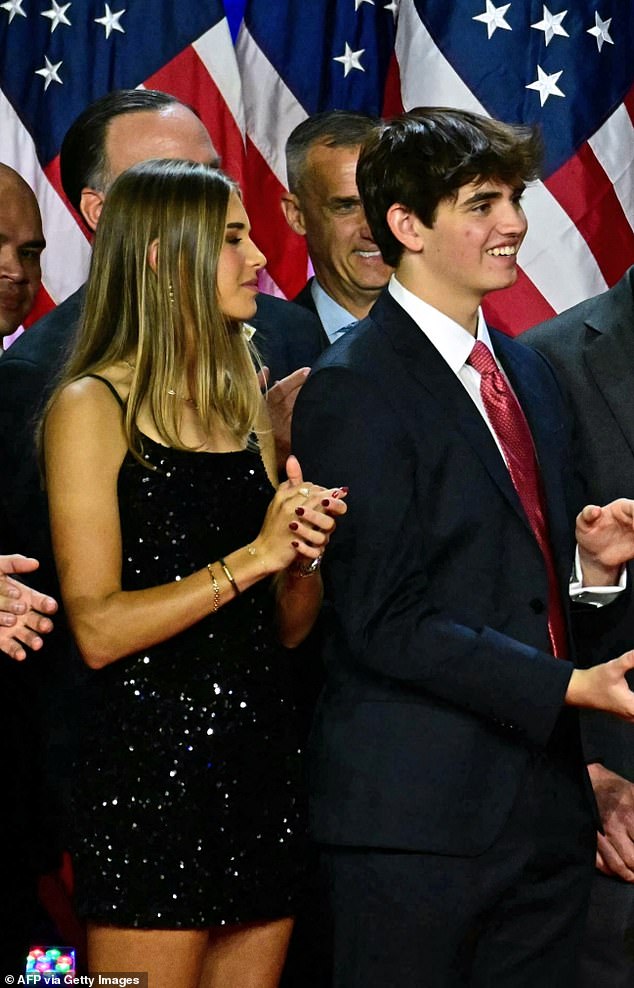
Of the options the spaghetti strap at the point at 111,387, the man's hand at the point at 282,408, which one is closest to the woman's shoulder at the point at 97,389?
the spaghetti strap at the point at 111,387

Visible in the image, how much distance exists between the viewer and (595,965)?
2.57 meters

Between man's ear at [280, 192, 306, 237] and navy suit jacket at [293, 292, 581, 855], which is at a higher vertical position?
man's ear at [280, 192, 306, 237]

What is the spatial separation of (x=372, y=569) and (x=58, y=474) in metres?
0.49

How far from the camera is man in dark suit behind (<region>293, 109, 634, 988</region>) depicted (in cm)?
196

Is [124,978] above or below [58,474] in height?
below

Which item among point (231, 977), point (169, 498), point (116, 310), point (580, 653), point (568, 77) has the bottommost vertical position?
point (231, 977)

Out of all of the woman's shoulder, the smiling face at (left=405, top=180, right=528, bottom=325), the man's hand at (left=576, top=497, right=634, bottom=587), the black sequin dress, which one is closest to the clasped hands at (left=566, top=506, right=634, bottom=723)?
the man's hand at (left=576, top=497, right=634, bottom=587)

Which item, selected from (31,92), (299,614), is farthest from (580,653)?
(31,92)

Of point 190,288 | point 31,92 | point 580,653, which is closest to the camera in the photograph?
point 190,288

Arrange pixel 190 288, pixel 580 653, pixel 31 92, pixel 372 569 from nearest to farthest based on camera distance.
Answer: pixel 372 569 → pixel 190 288 → pixel 580 653 → pixel 31 92

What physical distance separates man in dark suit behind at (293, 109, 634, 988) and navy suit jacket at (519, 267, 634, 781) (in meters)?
0.33

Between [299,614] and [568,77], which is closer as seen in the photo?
[299,614]

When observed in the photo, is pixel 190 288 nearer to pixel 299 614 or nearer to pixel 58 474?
pixel 58 474

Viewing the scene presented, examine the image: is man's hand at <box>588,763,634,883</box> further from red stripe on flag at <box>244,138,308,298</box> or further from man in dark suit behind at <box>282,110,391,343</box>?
red stripe on flag at <box>244,138,308,298</box>
